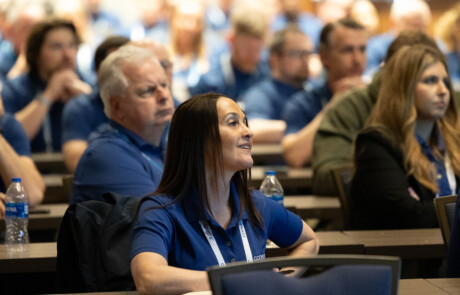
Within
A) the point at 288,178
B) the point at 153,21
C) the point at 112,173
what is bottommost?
the point at 288,178

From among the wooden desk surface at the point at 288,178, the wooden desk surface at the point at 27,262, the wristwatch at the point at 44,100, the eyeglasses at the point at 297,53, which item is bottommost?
the wooden desk surface at the point at 288,178

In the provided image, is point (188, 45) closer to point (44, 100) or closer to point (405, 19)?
point (44, 100)

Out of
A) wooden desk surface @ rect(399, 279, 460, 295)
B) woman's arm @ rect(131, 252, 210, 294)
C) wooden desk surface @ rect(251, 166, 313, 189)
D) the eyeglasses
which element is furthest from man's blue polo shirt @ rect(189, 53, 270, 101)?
woman's arm @ rect(131, 252, 210, 294)

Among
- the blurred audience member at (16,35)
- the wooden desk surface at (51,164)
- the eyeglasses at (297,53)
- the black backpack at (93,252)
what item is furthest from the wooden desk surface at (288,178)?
the blurred audience member at (16,35)

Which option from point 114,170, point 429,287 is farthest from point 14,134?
point 429,287

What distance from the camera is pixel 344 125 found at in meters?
4.24

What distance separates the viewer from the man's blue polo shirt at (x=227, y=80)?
7051mm

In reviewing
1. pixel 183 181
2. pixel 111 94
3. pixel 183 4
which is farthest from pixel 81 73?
pixel 183 181

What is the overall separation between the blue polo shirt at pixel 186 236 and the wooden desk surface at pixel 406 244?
26.8 inches

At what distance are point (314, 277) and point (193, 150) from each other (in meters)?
0.84

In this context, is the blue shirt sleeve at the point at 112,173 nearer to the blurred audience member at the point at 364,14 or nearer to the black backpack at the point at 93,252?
the black backpack at the point at 93,252

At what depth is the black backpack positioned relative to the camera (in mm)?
2402

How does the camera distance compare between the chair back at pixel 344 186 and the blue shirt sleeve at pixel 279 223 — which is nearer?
the blue shirt sleeve at pixel 279 223

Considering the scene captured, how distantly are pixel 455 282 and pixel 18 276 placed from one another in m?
1.70
